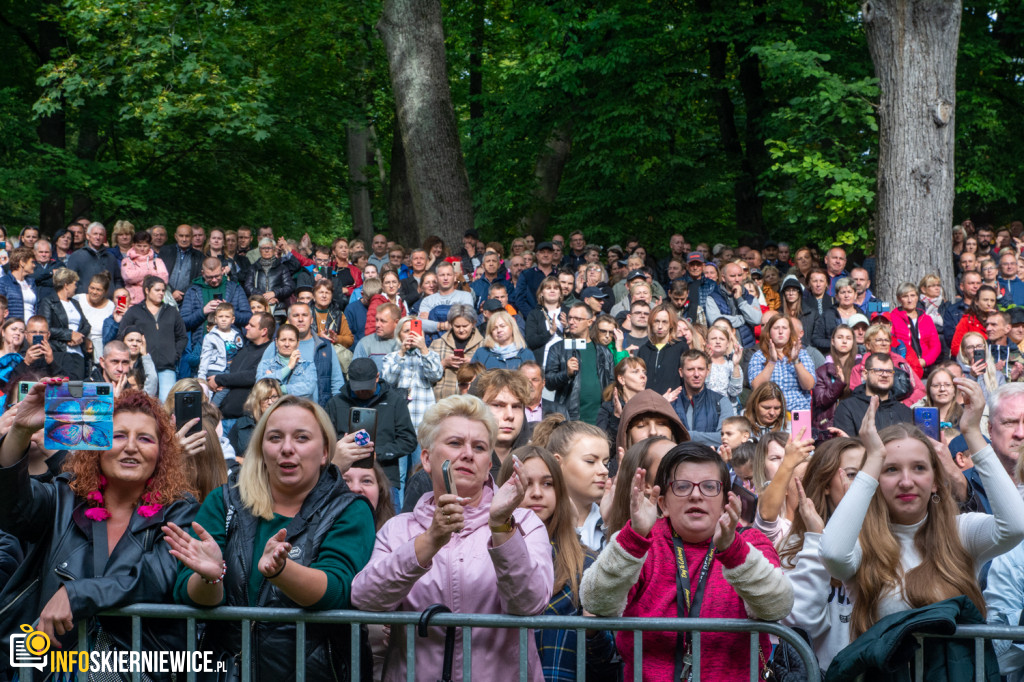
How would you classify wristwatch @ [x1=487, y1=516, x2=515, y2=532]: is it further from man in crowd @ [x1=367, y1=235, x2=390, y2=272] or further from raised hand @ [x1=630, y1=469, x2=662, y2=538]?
man in crowd @ [x1=367, y1=235, x2=390, y2=272]

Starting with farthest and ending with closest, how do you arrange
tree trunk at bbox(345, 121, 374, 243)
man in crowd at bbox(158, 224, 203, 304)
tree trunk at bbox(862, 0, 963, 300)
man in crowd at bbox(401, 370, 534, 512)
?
tree trunk at bbox(345, 121, 374, 243) → man in crowd at bbox(158, 224, 203, 304) → tree trunk at bbox(862, 0, 963, 300) → man in crowd at bbox(401, 370, 534, 512)

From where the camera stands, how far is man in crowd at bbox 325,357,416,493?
7.98 metres

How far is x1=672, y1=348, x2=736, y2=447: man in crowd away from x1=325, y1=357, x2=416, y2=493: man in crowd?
2.38 meters

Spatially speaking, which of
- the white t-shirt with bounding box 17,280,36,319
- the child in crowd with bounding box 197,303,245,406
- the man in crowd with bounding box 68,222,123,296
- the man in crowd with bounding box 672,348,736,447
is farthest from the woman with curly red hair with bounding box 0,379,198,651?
the man in crowd with bounding box 68,222,123,296

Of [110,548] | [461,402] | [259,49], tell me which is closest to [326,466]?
[461,402]

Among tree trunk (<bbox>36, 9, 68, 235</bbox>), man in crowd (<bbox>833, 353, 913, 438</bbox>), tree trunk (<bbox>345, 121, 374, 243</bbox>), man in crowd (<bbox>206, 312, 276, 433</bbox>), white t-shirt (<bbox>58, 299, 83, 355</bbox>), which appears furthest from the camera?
tree trunk (<bbox>345, 121, 374, 243</bbox>)

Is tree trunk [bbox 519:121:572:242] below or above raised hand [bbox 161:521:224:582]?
above

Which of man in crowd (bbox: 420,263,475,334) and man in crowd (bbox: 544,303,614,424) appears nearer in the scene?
man in crowd (bbox: 544,303,614,424)

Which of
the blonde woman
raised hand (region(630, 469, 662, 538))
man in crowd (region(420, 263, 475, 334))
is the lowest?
raised hand (region(630, 469, 662, 538))

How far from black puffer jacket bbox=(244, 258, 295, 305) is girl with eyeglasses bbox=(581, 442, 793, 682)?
10481 mm

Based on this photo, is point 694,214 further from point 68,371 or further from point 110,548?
point 110,548

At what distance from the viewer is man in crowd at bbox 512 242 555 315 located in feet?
43.5

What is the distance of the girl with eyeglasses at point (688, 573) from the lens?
332cm

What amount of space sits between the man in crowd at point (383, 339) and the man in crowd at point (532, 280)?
10.3 feet
